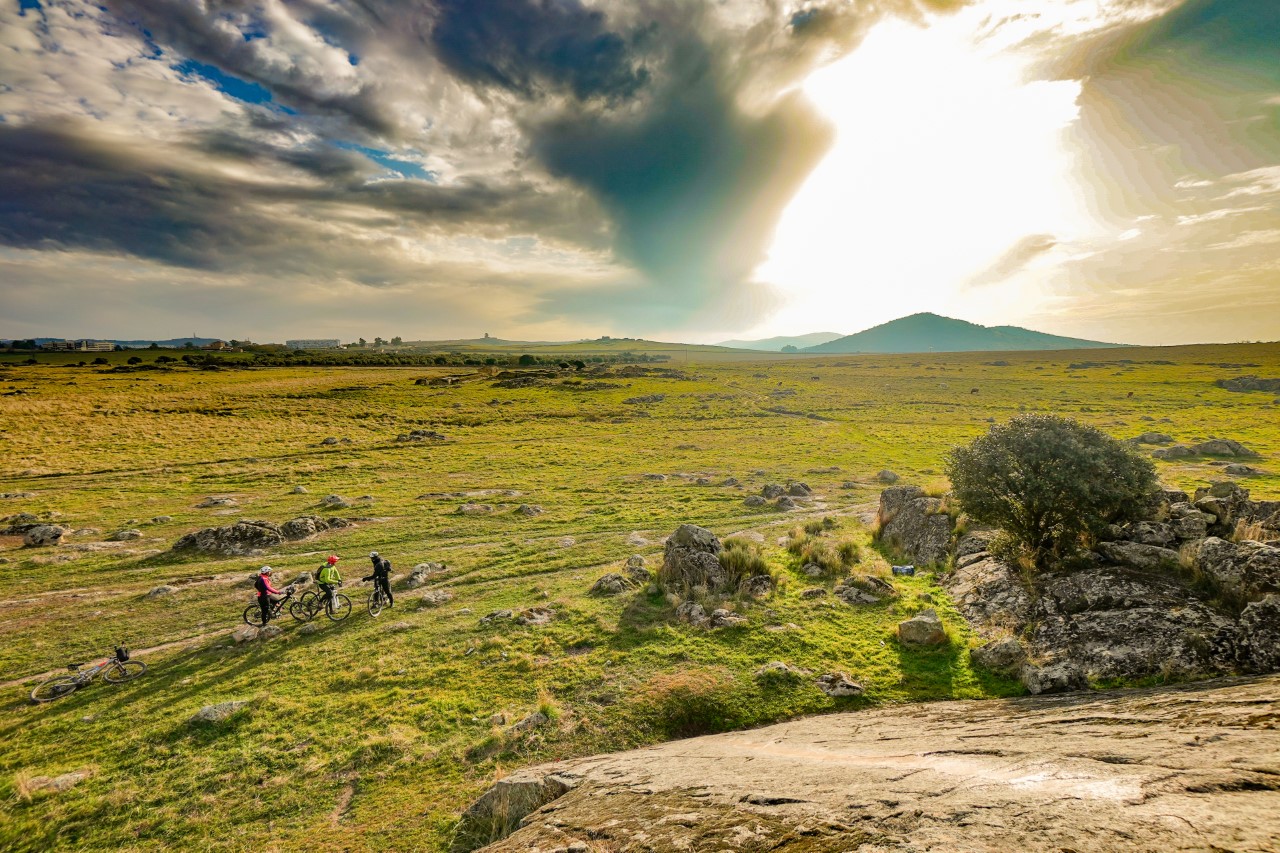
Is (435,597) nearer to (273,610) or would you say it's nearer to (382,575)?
(382,575)

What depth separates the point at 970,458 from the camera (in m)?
19.5

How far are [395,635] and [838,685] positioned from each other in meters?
15.5

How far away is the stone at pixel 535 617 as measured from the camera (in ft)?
60.1

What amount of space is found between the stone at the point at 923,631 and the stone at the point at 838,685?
288 centimetres

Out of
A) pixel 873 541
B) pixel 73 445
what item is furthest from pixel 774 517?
pixel 73 445

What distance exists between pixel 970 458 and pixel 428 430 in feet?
214

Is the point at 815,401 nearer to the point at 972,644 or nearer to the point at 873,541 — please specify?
the point at 873,541

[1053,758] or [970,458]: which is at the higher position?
[970,458]

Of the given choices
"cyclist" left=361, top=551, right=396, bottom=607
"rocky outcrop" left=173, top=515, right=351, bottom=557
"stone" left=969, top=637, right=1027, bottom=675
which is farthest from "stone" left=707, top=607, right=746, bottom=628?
"rocky outcrop" left=173, top=515, right=351, bottom=557

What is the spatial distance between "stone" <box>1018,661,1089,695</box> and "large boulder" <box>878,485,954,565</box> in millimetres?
9261

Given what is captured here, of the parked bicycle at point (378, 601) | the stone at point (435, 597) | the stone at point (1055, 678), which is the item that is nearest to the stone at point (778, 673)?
the stone at point (1055, 678)

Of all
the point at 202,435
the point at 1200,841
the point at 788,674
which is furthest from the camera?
the point at 202,435

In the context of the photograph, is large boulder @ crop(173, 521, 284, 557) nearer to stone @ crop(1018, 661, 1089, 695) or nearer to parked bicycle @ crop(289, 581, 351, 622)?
parked bicycle @ crop(289, 581, 351, 622)

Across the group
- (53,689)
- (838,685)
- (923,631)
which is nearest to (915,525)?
(923,631)
